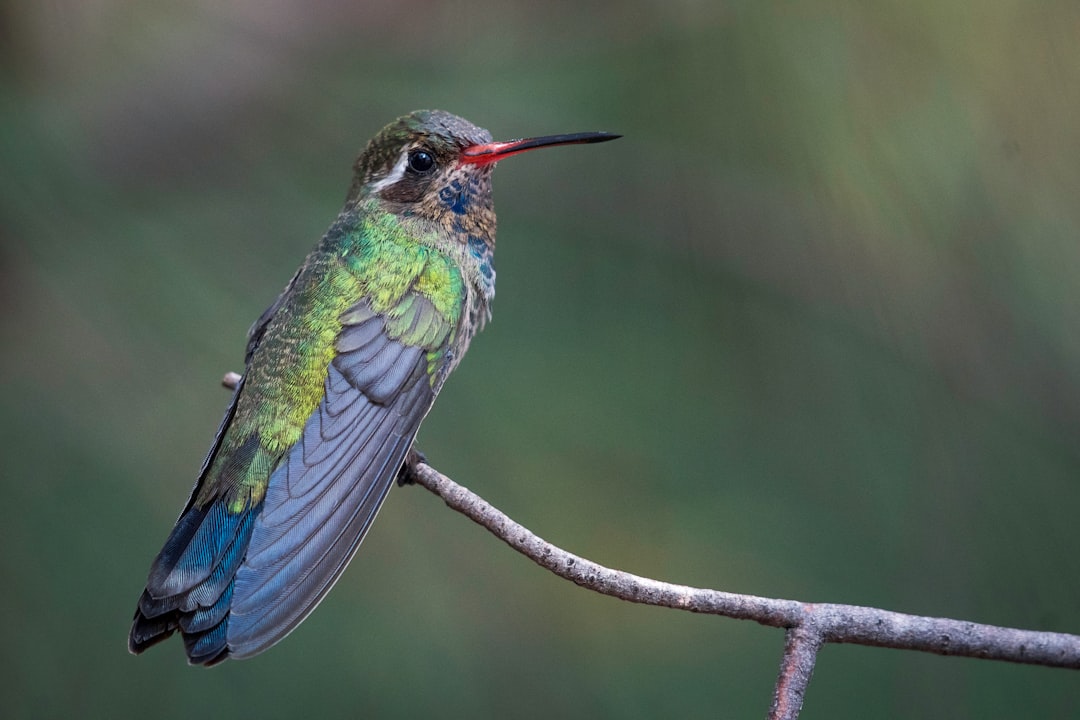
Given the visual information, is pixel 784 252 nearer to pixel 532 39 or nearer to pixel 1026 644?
pixel 532 39

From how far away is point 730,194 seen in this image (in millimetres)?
1626

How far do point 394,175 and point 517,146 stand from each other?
41 cm

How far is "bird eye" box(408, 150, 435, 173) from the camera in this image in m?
1.83

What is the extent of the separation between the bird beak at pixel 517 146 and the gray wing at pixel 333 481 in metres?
0.30

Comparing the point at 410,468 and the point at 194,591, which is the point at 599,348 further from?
the point at 194,591

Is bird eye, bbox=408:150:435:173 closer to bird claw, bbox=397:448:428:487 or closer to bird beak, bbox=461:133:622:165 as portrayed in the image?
bird beak, bbox=461:133:622:165

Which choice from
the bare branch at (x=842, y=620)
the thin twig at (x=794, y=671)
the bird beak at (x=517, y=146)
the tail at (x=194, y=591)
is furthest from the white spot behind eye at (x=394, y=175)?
the thin twig at (x=794, y=671)

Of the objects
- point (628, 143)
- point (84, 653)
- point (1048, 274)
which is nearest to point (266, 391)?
point (84, 653)

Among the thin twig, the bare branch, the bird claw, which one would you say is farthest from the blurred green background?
the thin twig

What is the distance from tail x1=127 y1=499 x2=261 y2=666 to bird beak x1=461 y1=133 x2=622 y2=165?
2.08 ft

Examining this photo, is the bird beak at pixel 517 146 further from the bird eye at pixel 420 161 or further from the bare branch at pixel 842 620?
the bare branch at pixel 842 620

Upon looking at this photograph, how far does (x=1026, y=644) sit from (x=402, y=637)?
886mm

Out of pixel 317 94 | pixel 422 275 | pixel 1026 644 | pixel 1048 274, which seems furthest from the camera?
pixel 317 94

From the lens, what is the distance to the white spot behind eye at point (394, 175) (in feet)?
6.08
